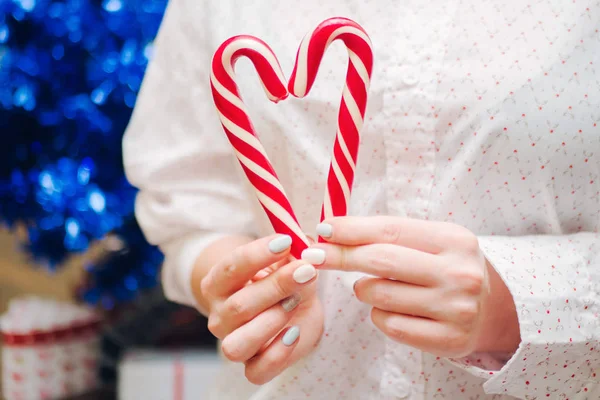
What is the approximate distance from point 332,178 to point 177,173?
377mm

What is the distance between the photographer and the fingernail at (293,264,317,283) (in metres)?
0.60

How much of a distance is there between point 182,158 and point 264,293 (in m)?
0.36

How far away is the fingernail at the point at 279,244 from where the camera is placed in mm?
618

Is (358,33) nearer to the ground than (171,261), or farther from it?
farther from it

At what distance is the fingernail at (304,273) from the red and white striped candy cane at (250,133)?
0.05 meters

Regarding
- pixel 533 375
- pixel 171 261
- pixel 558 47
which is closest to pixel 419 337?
pixel 533 375

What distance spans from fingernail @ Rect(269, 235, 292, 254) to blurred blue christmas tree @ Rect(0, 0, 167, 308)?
866 mm

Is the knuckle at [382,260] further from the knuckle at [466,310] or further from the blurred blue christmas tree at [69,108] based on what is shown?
the blurred blue christmas tree at [69,108]

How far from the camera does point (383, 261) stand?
60 centimetres

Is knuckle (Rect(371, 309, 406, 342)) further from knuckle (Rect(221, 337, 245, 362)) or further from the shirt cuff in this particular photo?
the shirt cuff

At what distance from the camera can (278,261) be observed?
0.66m

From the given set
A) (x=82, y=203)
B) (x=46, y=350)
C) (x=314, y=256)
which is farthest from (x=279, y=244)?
(x=46, y=350)

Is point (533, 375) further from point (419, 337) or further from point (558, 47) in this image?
point (558, 47)

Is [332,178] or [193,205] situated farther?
[193,205]
